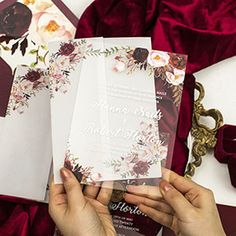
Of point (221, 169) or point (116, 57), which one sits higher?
point (116, 57)

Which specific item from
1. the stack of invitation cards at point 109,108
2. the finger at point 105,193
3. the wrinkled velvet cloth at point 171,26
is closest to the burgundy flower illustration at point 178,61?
the stack of invitation cards at point 109,108

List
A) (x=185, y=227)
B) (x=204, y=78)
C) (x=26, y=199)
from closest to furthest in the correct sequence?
1. (x=185, y=227)
2. (x=26, y=199)
3. (x=204, y=78)

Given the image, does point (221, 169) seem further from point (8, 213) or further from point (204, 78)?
point (8, 213)

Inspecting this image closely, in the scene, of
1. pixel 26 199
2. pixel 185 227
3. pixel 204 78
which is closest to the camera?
pixel 185 227

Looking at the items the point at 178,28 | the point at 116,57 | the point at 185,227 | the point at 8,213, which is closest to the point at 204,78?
the point at 178,28

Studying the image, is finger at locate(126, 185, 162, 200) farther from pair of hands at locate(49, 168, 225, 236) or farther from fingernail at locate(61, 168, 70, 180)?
fingernail at locate(61, 168, 70, 180)

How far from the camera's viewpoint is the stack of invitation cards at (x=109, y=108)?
0.70 metres

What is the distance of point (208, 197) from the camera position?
0.68 meters

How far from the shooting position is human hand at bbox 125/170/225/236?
0.66 meters

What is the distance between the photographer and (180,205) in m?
0.66

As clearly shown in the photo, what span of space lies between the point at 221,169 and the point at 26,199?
356mm

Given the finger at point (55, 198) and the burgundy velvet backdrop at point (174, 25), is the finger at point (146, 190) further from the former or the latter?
the burgundy velvet backdrop at point (174, 25)

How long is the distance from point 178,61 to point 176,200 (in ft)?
0.76

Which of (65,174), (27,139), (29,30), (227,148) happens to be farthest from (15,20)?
(227,148)
